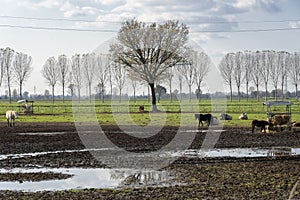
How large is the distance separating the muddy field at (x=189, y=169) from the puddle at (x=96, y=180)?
0.51 m

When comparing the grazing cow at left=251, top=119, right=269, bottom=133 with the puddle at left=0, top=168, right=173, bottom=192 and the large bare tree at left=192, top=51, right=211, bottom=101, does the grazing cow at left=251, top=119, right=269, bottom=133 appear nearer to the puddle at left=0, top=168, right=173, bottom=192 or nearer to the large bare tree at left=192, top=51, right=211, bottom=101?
the puddle at left=0, top=168, right=173, bottom=192

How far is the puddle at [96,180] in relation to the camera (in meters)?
14.1

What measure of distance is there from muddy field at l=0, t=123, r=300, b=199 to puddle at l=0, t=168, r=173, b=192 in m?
0.51

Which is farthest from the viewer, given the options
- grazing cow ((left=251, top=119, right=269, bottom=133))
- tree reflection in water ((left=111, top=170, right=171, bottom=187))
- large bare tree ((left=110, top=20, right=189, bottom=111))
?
large bare tree ((left=110, top=20, right=189, bottom=111))

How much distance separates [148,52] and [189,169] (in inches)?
2005

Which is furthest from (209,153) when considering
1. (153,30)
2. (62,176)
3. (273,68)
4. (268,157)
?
(273,68)

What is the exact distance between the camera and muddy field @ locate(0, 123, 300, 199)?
1267 centimetres

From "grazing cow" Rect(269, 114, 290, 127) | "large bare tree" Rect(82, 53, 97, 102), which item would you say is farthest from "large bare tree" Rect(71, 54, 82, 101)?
"grazing cow" Rect(269, 114, 290, 127)

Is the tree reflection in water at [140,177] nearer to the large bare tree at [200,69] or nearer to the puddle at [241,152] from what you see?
the puddle at [241,152]

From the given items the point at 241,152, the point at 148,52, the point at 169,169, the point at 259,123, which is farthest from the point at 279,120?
the point at 148,52

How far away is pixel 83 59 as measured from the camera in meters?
118

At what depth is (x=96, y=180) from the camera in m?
15.1

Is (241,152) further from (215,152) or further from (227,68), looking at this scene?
(227,68)

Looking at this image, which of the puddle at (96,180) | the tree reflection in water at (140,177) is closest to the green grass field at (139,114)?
the puddle at (96,180)
